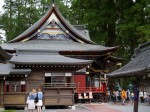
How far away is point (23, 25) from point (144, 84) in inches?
1873

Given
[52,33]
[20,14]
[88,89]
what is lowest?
[88,89]

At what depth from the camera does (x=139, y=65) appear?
14.1 m

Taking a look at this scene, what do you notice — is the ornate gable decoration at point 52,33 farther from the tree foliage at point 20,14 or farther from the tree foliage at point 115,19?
the tree foliage at point 20,14

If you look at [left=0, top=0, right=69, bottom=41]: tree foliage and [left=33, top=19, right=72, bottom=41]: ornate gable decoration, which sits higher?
[left=0, top=0, right=69, bottom=41]: tree foliage

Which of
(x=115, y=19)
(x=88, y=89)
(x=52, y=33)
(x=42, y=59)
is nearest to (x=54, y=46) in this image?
(x=52, y=33)

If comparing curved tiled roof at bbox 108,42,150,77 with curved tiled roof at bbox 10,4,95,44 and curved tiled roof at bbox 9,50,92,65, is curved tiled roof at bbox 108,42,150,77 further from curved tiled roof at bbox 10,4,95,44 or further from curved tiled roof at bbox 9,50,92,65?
curved tiled roof at bbox 10,4,95,44

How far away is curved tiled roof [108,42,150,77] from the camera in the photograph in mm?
12848

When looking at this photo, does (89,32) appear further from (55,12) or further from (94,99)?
(94,99)

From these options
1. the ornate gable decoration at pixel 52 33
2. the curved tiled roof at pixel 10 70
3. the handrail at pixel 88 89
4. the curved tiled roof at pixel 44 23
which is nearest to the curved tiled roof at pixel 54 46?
the ornate gable decoration at pixel 52 33

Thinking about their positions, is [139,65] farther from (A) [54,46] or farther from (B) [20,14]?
(B) [20,14]

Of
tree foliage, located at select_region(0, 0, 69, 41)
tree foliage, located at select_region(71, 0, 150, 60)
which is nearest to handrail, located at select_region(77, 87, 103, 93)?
tree foliage, located at select_region(71, 0, 150, 60)

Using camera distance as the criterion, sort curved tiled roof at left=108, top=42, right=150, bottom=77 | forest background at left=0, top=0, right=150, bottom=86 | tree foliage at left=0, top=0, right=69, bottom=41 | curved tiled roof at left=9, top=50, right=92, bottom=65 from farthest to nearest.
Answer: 1. tree foliage at left=0, top=0, right=69, bottom=41
2. forest background at left=0, top=0, right=150, bottom=86
3. curved tiled roof at left=9, top=50, right=92, bottom=65
4. curved tiled roof at left=108, top=42, right=150, bottom=77

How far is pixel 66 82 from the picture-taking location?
31.6 metres

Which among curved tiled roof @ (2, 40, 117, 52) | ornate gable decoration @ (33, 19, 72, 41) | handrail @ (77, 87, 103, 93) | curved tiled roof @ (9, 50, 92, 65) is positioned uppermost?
ornate gable decoration @ (33, 19, 72, 41)
